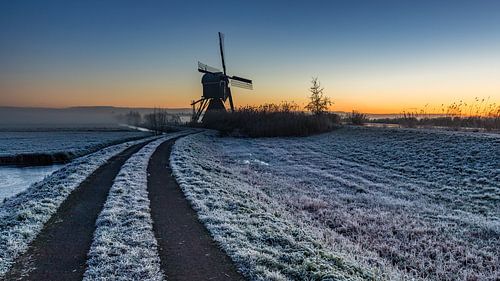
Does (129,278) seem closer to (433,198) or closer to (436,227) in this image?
(436,227)

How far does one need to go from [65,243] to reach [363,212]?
404 inches

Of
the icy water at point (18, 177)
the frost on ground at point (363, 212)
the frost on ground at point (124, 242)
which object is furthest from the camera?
the icy water at point (18, 177)

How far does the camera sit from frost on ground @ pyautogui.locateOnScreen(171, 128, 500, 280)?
833cm

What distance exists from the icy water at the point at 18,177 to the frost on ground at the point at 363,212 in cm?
802

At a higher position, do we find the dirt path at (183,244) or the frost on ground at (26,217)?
the frost on ground at (26,217)

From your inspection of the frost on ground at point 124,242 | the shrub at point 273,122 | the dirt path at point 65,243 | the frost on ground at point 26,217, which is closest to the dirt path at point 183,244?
the frost on ground at point 124,242

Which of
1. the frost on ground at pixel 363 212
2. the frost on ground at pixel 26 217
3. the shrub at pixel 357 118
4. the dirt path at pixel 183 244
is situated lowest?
the frost on ground at pixel 363 212

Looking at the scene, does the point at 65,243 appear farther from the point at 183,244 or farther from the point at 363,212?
the point at 363,212

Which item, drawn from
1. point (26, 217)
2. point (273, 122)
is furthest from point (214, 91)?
point (26, 217)

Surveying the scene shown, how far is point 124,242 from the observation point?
855 centimetres

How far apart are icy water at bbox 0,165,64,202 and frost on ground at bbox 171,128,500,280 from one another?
8.02m

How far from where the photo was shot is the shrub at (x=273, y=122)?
50781 millimetres

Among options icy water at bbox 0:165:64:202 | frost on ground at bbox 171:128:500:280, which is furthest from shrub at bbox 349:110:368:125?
icy water at bbox 0:165:64:202

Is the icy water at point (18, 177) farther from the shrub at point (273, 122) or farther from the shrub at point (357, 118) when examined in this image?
the shrub at point (357, 118)
